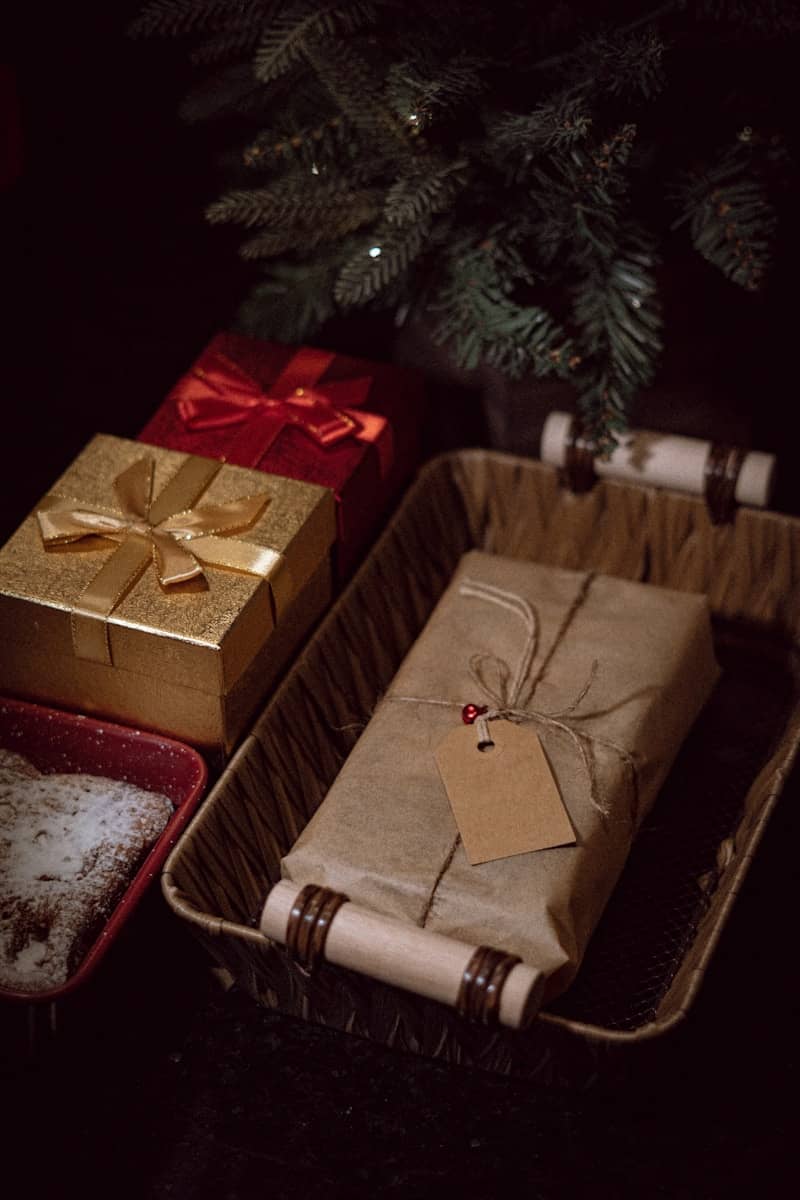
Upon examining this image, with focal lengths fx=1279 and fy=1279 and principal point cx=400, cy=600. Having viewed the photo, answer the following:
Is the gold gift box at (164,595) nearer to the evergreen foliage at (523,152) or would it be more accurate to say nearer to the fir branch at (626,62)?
the evergreen foliage at (523,152)

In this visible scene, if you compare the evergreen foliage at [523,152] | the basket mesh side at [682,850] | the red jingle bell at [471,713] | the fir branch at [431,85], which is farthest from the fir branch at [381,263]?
the basket mesh side at [682,850]

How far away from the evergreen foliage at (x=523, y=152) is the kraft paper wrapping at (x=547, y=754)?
177 millimetres

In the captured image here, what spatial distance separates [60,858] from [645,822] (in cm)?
48

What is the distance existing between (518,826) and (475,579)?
11.4 inches

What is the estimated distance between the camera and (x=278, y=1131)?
922 mm

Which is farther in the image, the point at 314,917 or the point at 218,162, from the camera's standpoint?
the point at 218,162

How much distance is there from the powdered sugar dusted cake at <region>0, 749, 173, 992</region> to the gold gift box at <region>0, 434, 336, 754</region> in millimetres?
76

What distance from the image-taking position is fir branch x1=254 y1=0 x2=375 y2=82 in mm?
1025

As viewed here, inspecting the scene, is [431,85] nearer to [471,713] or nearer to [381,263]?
[381,263]

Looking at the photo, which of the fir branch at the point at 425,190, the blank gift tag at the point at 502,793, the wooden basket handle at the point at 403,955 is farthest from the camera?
the fir branch at the point at 425,190

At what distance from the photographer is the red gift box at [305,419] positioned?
1183mm

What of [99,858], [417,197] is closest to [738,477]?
[417,197]

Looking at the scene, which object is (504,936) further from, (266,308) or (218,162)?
(218,162)

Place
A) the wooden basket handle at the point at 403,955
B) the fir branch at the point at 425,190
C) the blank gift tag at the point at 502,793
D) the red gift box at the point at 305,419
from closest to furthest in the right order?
the wooden basket handle at the point at 403,955 → the blank gift tag at the point at 502,793 → the fir branch at the point at 425,190 → the red gift box at the point at 305,419
